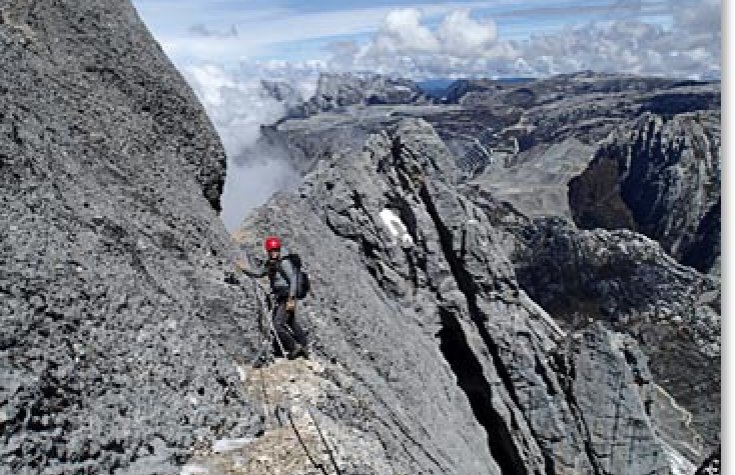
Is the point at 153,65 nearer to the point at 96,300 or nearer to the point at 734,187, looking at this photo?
the point at 96,300

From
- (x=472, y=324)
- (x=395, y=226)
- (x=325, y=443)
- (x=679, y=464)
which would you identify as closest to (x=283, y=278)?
(x=325, y=443)

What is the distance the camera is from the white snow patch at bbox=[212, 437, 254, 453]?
14195 mm

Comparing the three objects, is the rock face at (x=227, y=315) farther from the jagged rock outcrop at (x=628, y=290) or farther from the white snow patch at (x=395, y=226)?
the jagged rock outcrop at (x=628, y=290)

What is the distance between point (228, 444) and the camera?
14.4 meters

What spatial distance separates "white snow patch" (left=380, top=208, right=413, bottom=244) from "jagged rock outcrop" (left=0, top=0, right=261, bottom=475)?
20562mm

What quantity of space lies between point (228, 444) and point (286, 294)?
6821 mm

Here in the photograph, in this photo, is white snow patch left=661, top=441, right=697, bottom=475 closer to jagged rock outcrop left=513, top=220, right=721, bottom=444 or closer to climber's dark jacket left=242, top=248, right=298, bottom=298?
climber's dark jacket left=242, top=248, right=298, bottom=298

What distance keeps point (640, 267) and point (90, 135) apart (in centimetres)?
10934

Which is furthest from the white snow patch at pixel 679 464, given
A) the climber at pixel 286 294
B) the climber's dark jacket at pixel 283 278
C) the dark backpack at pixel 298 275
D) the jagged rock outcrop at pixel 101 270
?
the climber's dark jacket at pixel 283 278

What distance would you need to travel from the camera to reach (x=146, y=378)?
1398cm

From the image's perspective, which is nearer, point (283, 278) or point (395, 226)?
point (283, 278)

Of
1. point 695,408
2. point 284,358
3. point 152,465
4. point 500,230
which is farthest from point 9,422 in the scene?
point 500,230

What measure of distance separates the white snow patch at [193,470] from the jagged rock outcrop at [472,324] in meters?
22.9

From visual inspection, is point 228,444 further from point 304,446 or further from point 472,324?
point 472,324
